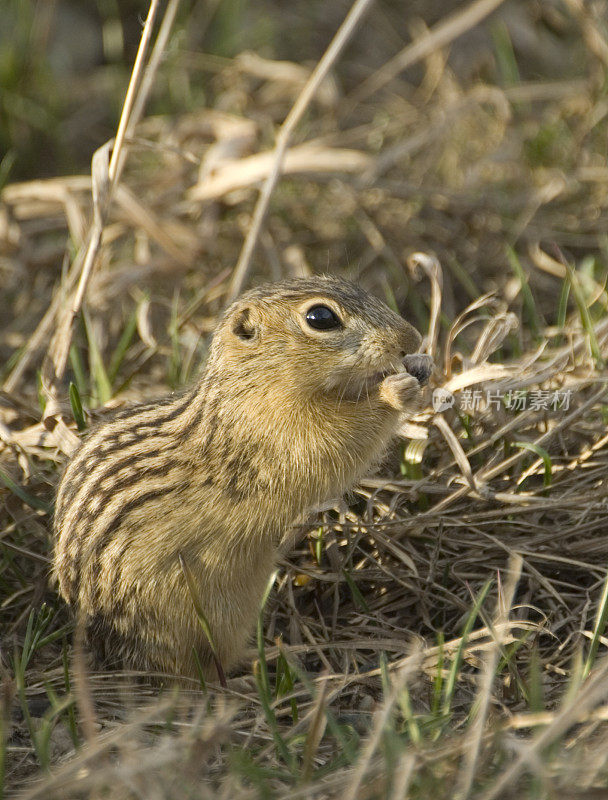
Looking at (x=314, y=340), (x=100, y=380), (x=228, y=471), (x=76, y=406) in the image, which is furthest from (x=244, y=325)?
(x=100, y=380)

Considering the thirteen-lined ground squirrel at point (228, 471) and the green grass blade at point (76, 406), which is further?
the green grass blade at point (76, 406)

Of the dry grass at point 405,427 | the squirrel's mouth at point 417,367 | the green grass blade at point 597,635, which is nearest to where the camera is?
the dry grass at point 405,427

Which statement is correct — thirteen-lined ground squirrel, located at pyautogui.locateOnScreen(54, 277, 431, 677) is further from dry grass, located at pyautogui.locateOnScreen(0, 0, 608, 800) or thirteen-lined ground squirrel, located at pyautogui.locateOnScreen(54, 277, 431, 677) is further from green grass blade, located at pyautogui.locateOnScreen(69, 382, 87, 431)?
green grass blade, located at pyautogui.locateOnScreen(69, 382, 87, 431)

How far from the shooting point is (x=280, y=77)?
686 centimetres

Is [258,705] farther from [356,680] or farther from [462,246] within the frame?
[462,246]

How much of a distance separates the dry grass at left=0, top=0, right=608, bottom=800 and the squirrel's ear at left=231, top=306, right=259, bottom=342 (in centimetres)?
75

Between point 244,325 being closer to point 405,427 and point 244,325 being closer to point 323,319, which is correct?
point 323,319

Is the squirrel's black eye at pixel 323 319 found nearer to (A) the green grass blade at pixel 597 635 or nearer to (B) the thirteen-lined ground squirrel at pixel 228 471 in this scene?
(B) the thirteen-lined ground squirrel at pixel 228 471

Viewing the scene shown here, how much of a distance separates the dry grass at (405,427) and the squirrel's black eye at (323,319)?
2.38 ft

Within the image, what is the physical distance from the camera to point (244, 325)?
11.1ft

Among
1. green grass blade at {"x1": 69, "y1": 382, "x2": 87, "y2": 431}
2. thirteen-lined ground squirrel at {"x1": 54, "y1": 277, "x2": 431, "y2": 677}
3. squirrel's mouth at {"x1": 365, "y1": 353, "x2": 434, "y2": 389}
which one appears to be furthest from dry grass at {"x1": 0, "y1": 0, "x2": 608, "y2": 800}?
squirrel's mouth at {"x1": 365, "y1": 353, "x2": 434, "y2": 389}

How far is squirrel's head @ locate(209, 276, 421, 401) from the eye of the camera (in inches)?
127

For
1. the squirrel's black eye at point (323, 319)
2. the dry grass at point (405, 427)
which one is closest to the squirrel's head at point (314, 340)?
the squirrel's black eye at point (323, 319)

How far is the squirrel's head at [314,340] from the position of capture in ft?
10.6
